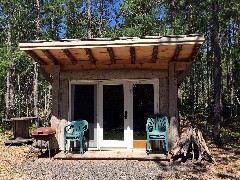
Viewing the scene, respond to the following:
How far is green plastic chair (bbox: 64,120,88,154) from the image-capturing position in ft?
23.6

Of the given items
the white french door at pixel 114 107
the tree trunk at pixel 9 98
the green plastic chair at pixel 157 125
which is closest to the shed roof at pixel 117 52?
the white french door at pixel 114 107

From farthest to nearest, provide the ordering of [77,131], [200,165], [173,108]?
[77,131]
[173,108]
[200,165]

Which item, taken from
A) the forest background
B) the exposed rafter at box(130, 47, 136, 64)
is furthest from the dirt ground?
the forest background

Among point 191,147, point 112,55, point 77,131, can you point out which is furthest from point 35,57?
point 191,147

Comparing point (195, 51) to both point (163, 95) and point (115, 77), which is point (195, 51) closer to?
point (163, 95)

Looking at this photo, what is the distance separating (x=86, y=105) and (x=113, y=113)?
81 centimetres

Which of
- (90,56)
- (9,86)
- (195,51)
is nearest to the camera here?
(195,51)

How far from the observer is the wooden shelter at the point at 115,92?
7.41 meters

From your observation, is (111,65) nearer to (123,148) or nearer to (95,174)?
(123,148)

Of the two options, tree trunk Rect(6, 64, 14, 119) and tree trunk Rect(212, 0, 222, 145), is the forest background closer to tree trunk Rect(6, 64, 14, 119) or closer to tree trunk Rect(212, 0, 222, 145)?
tree trunk Rect(6, 64, 14, 119)

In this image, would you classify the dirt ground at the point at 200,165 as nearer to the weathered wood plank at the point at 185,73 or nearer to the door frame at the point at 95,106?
the door frame at the point at 95,106

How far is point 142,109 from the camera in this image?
769cm

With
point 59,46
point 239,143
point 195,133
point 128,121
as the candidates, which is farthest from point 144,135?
point 239,143

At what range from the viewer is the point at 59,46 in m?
6.26
